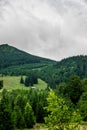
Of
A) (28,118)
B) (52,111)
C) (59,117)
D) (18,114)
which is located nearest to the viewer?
(59,117)

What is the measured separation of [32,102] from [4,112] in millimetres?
44853

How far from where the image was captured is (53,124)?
45.7 meters

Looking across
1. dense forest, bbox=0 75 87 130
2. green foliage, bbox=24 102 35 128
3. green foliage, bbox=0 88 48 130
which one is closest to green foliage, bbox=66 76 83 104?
dense forest, bbox=0 75 87 130

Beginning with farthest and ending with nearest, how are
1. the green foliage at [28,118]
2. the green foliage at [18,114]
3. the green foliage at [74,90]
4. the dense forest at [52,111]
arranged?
1. the green foliage at [74,90]
2. the green foliage at [28,118]
3. the green foliage at [18,114]
4. the dense forest at [52,111]

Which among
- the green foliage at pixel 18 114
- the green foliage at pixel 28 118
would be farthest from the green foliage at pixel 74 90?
the green foliage at pixel 28 118

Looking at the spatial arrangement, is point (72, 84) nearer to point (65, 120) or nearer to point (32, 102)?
point (32, 102)

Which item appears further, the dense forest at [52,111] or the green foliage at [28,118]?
the green foliage at [28,118]

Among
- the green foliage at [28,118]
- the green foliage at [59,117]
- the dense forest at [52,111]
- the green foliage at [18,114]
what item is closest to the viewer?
the green foliage at [59,117]

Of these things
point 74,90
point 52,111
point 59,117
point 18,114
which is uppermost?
point 74,90

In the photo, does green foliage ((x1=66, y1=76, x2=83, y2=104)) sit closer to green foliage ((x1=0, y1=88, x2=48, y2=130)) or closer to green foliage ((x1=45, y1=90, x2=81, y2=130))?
green foliage ((x1=0, y1=88, x2=48, y2=130))

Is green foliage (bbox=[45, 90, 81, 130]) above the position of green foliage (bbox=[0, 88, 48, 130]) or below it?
above

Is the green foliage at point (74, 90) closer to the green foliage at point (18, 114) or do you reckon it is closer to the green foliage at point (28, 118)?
the green foliage at point (18, 114)

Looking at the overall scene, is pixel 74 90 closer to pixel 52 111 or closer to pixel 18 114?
pixel 18 114

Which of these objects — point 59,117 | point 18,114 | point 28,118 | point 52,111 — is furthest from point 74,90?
point 59,117
